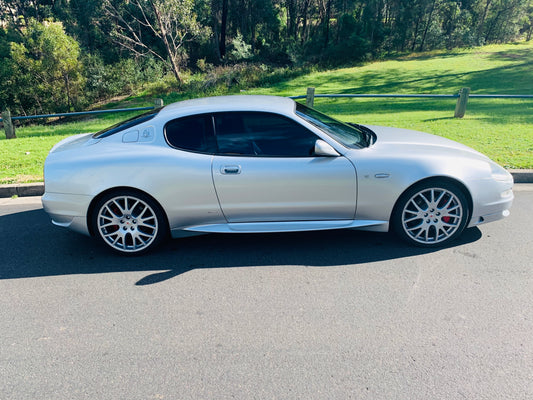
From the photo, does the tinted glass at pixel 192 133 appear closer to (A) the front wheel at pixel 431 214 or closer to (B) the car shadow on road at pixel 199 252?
(B) the car shadow on road at pixel 199 252

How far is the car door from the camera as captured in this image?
4.02 meters

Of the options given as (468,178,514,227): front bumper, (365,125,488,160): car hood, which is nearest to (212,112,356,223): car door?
(365,125,488,160): car hood

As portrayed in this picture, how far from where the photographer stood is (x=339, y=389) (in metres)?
2.48

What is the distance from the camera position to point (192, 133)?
165 inches

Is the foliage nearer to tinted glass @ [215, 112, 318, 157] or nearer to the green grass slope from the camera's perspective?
the green grass slope

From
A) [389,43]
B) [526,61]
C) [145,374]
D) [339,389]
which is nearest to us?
[339,389]

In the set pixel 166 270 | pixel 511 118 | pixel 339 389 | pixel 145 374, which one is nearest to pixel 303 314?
pixel 339 389

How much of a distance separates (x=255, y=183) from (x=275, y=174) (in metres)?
0.21

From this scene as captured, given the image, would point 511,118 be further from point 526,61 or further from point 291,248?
point 526,61

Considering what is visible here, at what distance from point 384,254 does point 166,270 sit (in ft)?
7.10

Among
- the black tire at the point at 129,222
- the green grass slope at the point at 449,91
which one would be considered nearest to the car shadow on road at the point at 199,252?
the black tire at the point at 129,222

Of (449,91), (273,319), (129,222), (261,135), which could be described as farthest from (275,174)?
(449,91)

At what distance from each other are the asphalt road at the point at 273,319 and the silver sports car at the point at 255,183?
32 cm

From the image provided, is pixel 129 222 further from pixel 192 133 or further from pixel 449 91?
pixel 449 91
